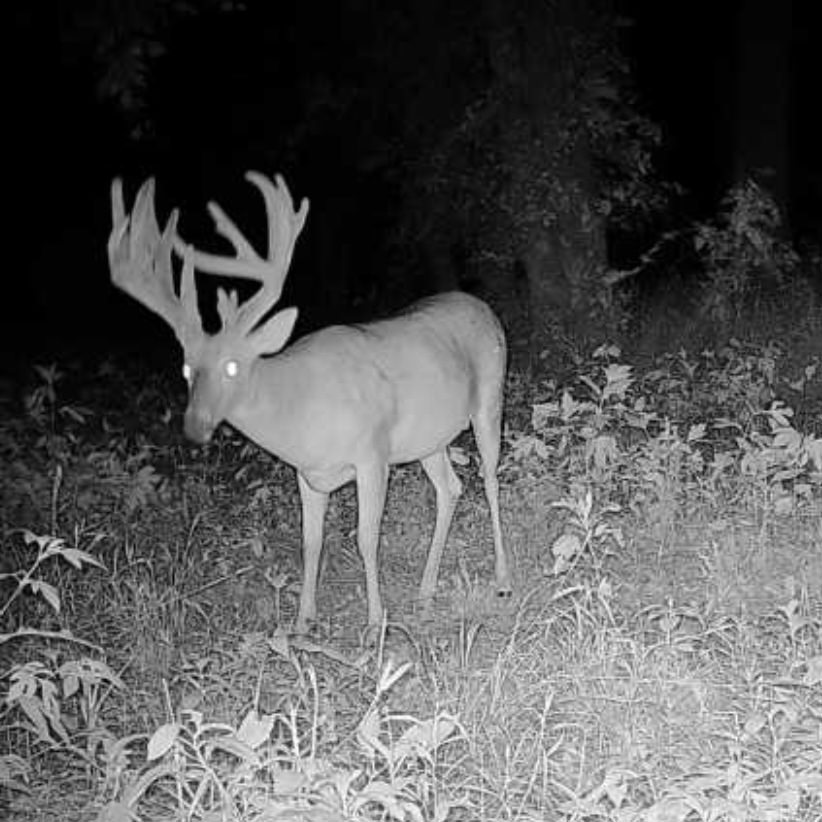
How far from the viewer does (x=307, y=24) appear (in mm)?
15953

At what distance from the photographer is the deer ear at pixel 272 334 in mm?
5854

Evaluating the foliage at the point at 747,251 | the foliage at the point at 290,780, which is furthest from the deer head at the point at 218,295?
the foliage at the point at 747,251

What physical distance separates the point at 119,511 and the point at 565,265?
16.9ft

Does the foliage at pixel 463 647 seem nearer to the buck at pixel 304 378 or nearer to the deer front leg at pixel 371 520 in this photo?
the deer front leg at pixel 371 520

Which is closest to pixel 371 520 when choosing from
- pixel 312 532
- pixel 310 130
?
pixel 312 532

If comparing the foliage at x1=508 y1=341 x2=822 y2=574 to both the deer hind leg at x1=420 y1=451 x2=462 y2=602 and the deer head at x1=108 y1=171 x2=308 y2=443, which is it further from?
the deer head at x1=108 y1=171 x2=308 y2=443

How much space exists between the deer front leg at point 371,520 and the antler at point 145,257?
892 mm

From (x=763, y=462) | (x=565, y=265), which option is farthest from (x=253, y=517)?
(x=565, y=265)

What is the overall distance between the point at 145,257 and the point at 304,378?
776 millimetres

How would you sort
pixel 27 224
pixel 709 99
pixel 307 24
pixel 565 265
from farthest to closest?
1. pixel 709 99
2. pixel 27 224
3. pixel 307 24
4. pixel 565 265

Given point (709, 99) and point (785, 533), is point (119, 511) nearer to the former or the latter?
point (785, 533)

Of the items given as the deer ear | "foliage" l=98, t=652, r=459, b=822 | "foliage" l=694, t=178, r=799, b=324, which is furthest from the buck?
"foliage" l=694, t=178, r=799, b=324

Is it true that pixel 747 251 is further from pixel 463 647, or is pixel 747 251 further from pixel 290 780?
pixel 290 780

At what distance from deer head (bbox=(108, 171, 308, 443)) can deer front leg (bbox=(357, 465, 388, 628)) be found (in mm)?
608
